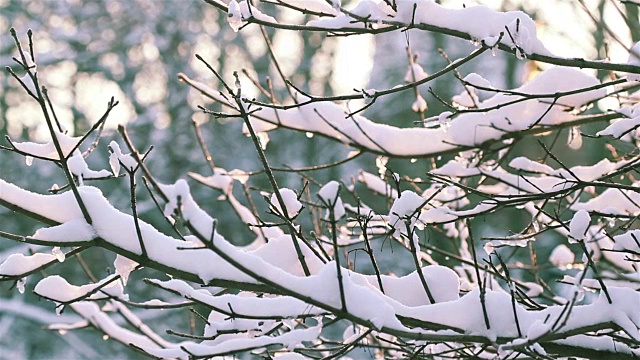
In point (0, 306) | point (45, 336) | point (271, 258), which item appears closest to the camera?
point (271, 258)

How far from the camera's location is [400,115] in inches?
495

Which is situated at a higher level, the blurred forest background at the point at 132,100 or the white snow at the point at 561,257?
the blurred forest background at the point at 132,100

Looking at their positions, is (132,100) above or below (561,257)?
above

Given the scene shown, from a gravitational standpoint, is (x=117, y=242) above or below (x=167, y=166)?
below

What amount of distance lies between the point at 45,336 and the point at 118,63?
4.60 meters

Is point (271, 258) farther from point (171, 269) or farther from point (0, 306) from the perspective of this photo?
point (0, 306)

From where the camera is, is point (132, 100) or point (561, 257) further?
point (132, 100)

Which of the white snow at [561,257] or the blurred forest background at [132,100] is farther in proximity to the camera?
the blurred forest background at [132,100]

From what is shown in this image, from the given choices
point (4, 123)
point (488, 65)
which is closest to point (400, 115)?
point (488, 65)

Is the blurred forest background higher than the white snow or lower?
higher

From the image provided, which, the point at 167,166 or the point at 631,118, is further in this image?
the point at 167,166

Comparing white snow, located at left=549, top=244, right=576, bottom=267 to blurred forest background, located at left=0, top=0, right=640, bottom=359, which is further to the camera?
blurred forest background, located at left=0, top=0, right=640, bottom=359

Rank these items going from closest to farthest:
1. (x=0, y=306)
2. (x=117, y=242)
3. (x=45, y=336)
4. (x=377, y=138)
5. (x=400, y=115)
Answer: (x=117, y=242) → (x=377, y=138) → (x=0, y=306) → (x=45, y=336) → (x=400, y=115)

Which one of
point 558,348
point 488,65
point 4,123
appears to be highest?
point 488,65
